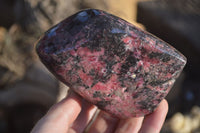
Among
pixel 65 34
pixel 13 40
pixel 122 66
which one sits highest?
pixel 65 34

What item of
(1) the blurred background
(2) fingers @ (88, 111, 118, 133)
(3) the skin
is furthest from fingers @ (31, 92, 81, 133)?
(1) the blurred background

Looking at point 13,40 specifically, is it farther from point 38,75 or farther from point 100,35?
point 100,35

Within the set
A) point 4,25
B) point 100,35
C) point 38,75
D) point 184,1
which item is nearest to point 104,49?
point 100,35

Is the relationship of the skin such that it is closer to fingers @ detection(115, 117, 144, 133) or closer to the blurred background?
fingers @ detection(115, 117, 144, 133)

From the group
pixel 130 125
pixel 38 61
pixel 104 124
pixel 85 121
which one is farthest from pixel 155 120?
pixel 38 61

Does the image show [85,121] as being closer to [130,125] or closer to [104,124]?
[104,124]

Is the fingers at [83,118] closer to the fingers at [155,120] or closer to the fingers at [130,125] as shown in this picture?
the fingers at [130,125]
